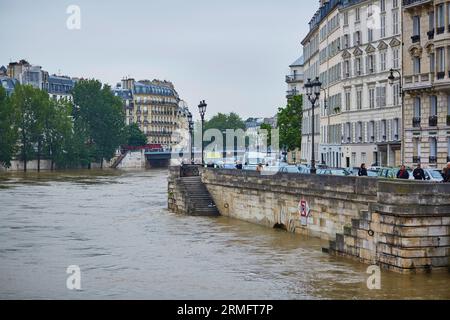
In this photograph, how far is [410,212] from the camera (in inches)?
1081

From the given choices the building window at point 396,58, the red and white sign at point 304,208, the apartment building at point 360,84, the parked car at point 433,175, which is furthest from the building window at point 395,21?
the parked car at point 433,175

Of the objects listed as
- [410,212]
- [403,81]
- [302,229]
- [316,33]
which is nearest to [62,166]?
[316,33]

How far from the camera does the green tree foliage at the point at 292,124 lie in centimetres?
10094

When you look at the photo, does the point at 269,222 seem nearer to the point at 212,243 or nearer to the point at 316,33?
the point at 212,243

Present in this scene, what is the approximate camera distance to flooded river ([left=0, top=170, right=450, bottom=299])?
2725 centimetres

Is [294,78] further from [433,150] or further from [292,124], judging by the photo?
[433,150]

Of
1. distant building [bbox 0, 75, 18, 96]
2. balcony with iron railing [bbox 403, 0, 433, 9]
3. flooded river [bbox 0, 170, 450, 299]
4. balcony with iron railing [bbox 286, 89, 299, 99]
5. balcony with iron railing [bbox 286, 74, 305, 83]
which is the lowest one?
flooded river [bbox 0, 170, 450, 299]

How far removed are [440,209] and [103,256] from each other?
13.3m

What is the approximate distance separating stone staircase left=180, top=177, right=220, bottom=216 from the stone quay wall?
5459 millimetres

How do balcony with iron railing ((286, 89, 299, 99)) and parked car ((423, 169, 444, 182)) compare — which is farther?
balcony with iron railing ((286, 89, 299, 99))


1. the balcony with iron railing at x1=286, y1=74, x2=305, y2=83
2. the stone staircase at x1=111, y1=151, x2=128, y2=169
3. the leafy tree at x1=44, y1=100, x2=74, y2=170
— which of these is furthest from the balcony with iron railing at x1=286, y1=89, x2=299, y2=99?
the stone staircase at x1=111, y1=151, x2=128, y2=169

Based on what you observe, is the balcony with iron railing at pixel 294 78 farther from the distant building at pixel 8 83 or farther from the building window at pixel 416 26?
the building window at pixel 416 26

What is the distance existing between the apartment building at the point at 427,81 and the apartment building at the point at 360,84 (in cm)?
400

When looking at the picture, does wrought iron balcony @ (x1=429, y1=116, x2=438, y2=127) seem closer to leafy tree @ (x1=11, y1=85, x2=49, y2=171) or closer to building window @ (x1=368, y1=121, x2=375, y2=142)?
building window @ (x1=368, y1=121, x2=375, y2=142)
